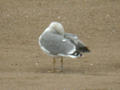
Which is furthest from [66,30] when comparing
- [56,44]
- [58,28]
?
[56,44]

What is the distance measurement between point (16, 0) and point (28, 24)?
7.68 ft

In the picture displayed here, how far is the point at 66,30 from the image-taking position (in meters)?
14.6

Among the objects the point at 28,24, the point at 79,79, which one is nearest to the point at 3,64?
the point at 79,79

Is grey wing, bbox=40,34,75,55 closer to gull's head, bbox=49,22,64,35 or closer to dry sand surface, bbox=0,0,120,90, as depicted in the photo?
gull's head, bbox=49,22,64,35

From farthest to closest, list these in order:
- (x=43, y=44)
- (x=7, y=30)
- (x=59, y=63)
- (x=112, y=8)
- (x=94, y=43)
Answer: (x=112, y=8), (x=7, y=30), (x=94, y=43), (x=59, y=63), (x=43, y=44)

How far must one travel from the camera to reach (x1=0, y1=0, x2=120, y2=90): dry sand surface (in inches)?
363

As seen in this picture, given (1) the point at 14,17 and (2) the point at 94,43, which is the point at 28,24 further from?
(2) the point at 94,43

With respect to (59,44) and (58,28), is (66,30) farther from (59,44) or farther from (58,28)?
(59,44)

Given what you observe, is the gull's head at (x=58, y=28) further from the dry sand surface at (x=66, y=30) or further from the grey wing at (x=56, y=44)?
the dry sand surface at (x=66, y=30)

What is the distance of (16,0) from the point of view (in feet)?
55.8

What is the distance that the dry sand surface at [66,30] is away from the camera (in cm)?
921

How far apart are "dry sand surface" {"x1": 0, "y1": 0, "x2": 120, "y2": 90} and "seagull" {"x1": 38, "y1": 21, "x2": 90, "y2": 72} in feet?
1.28

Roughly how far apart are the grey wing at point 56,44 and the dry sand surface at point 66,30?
0.43 metres

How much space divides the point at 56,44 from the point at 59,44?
2.5 inches
